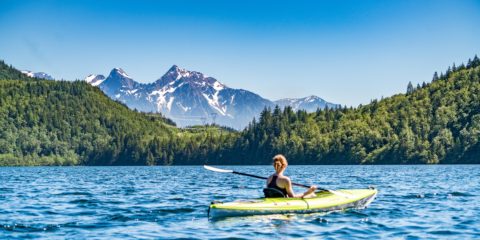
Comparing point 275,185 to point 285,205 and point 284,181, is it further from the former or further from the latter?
point 285,205

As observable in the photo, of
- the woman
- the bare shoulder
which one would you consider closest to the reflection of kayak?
the woman

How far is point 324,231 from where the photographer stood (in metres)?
→ 24.5

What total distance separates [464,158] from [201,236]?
567 feet

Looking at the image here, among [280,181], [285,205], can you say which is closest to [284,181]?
[280,181]

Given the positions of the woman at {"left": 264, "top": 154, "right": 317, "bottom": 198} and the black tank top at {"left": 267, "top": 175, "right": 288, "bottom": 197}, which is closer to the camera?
the woman at {"left": 264, "top": 154, "right": 317, "bottom": 198}

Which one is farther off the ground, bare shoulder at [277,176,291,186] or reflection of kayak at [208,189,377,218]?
bare shoulder at [277,176,291,186]

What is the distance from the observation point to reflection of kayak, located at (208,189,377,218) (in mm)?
26770

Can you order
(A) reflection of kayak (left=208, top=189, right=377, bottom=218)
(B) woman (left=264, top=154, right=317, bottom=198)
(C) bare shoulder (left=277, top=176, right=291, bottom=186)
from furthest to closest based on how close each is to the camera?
1. (C) bare shoulder (left=277, top=176, right=291, bottom=186)
2. (B) woman (left=264, top=154, right=317, bottom=198)
3. (A) reflection of kayak (left=208, top=189, right=377, bottom=218)

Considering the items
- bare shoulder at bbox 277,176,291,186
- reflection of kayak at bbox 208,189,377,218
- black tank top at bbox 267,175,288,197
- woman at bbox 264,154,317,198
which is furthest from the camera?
black tank top at bbox 267,175,288,197

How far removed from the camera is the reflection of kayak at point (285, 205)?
87.8ft

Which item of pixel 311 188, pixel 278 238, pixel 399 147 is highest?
pixel 399 147

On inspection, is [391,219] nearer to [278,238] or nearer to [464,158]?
[278,238]

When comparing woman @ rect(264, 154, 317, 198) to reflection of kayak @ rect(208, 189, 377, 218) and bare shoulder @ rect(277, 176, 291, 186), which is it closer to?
bare shoulder @ rect(277, 176, 291, 186)

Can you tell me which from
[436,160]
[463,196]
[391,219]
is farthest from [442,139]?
[391,219]
